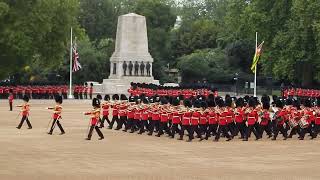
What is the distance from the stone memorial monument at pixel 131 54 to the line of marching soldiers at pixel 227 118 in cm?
3409

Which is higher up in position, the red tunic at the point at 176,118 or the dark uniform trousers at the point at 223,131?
the red tunic at the point at 176,118

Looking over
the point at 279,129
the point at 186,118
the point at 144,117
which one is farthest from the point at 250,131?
the point at 144,117

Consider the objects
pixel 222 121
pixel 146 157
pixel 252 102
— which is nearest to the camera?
pixel 146 157

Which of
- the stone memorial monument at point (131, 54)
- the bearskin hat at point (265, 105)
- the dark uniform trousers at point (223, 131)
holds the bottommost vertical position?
the dark uniform trousers at point (223, 131)

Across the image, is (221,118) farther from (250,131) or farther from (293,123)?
(293,123)

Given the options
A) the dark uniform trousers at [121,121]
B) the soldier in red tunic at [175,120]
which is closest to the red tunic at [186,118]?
the soldier in red tunic at [175,120]

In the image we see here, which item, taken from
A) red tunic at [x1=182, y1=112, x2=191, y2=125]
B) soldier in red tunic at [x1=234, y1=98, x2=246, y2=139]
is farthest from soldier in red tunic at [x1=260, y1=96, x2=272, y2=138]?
red tunic at [x1=182, y1=112, x2=191, y2=125]

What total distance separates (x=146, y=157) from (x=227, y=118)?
5.84 m

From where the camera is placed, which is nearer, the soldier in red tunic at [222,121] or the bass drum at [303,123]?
the soldier in red tunic at [222,121]

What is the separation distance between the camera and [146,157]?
18156 millimetres

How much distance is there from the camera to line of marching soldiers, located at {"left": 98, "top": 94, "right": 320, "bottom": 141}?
23312 mm

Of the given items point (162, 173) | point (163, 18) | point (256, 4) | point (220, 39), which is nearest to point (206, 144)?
point (162, 173)

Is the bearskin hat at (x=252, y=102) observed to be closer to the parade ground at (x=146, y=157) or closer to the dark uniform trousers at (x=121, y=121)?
the parade ground at (x=146, y=157)

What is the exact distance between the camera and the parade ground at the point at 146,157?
15031mm
